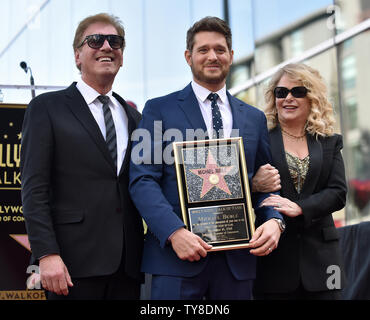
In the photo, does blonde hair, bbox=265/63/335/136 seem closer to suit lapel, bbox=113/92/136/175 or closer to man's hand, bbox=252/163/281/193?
man's hand, bbox=252/163/281/193

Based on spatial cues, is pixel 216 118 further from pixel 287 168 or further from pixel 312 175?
pixel 312 175

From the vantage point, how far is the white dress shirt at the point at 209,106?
2654 millimetres

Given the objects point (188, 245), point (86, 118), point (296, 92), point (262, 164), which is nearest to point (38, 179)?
point (86, 118)

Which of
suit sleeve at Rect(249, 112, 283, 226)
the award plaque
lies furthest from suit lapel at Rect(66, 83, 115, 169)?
suit sleeve at Rect(249, 112, 283, 226)

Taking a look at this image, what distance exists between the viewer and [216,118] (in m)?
2.63

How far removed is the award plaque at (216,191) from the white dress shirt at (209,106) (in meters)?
0.17

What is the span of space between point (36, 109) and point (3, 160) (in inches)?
43.0

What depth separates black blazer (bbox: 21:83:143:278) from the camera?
249 centimetres

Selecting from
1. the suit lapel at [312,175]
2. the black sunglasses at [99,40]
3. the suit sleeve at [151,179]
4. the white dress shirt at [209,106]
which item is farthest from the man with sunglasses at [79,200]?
the suit lapel at [312,175]

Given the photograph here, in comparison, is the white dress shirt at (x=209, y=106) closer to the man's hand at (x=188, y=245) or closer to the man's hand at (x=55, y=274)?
A: the man's hand at (x=188, y=245)

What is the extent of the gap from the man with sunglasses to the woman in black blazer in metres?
0.69

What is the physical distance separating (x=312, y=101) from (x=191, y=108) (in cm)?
83
